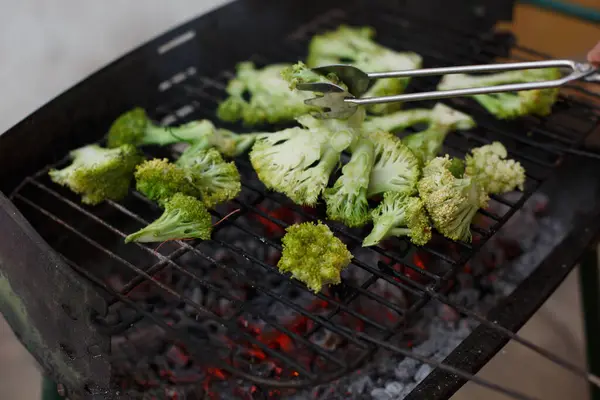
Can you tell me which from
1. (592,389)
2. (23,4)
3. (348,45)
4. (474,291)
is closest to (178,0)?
(23,4)

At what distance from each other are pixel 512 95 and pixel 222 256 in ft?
3.54

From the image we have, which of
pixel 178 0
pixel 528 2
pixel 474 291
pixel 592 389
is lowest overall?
pixel 592 389

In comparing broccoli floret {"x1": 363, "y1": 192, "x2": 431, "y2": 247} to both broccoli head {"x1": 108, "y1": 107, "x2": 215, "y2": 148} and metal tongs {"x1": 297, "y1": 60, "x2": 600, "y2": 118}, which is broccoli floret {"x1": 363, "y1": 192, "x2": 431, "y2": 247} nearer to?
metal tongs {"x1": 297, "y1": 60, "x2": 600, "y2": 118}

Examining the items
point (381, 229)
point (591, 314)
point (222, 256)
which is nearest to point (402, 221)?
point (381, 229)

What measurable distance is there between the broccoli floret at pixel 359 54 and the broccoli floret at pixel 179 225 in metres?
0.76

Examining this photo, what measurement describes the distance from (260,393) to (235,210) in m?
0.51

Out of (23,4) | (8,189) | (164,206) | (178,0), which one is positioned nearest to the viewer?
(164,206)

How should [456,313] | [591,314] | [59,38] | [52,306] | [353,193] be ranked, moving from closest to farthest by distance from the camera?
[52,306] → [353,193] → [456,313] → [591,314] → [59,38]

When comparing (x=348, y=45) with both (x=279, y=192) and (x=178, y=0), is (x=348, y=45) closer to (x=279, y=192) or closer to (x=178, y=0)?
(x=279, y=192)

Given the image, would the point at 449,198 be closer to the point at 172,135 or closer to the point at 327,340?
the point at 327,340

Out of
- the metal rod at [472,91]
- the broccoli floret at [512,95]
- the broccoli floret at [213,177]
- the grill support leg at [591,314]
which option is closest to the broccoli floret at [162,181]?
the broccoli floret at [213,177]

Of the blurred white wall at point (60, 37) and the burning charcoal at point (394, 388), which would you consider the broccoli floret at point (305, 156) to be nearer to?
the burning charcoal at point (394, 388)

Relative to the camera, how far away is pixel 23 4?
9.44 ft

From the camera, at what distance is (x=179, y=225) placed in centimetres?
173
